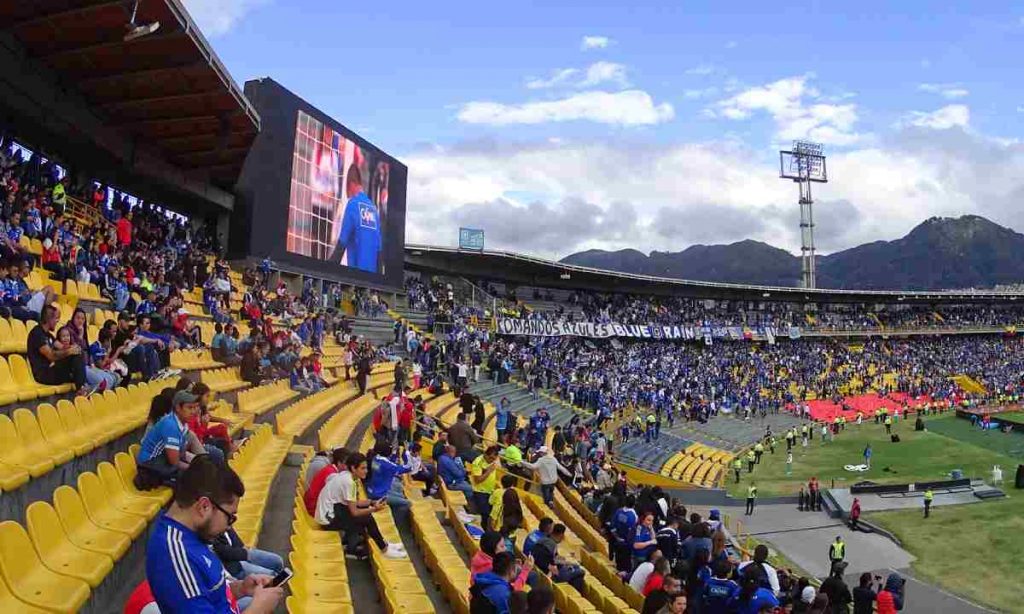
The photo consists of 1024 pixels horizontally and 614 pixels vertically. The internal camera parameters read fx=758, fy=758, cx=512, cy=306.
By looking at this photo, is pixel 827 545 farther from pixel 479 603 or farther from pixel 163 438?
pixel 163 438

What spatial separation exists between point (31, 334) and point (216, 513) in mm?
4341

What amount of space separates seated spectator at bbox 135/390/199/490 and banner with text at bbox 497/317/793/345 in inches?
1109

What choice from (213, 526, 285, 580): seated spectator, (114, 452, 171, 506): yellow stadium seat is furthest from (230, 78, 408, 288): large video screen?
(213, 526, 285, 580): seated spectator

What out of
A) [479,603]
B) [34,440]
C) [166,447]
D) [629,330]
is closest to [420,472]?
[166,447]

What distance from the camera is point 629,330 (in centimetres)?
4269

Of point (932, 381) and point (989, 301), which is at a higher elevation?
point (989, 301)

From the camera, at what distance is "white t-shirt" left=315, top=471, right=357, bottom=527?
246 inches

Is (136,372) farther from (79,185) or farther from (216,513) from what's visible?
(79,185)

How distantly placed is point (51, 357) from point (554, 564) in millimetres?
4439

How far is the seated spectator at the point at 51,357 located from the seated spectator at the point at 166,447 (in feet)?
4.61

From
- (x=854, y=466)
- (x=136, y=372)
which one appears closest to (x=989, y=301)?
(x=854, y=466)

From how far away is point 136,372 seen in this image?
7.86 m

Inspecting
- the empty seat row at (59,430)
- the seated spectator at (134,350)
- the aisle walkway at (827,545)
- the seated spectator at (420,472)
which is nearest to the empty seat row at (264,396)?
the seated spectator at (134,350)

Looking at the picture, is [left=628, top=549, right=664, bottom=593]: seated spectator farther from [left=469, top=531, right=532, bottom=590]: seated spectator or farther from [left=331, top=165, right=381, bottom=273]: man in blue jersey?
[left=331, top=165, right=381, bottom=273]: man in blue jersey
